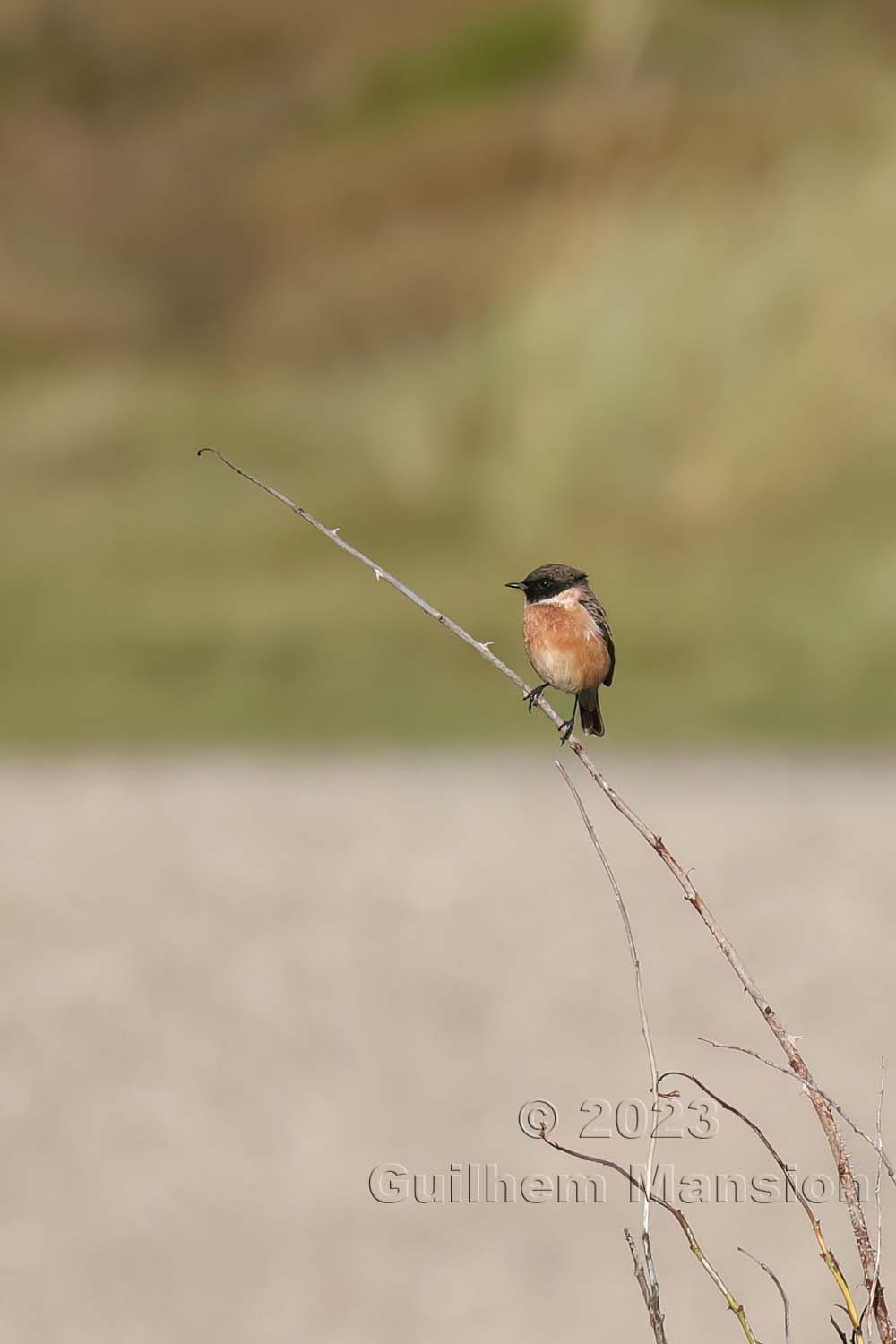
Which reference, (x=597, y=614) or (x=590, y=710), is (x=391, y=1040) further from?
(x=597, y=614)

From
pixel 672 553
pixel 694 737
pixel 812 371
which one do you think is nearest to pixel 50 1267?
pixel 694 737

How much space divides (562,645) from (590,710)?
0.47m

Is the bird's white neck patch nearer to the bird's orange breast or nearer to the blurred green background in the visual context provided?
the bird's orange breast

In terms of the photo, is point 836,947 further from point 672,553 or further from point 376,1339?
point 672,553

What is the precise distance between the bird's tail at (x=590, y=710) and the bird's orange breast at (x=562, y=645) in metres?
0.24

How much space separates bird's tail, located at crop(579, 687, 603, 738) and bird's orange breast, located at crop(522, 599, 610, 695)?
0.80 feet

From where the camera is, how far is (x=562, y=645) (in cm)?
586

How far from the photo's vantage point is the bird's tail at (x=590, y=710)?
6.23 m

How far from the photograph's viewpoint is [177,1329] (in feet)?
28.4

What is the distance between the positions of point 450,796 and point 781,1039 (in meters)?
18.2

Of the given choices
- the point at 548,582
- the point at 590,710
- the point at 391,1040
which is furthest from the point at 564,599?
the point at 391,1040

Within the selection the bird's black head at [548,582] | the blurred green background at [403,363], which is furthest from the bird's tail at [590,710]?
the blurred green background at [403,363]

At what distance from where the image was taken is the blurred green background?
2891 centimetres

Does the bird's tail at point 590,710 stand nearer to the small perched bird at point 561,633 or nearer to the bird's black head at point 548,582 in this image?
the small perched bird at point 561,633
